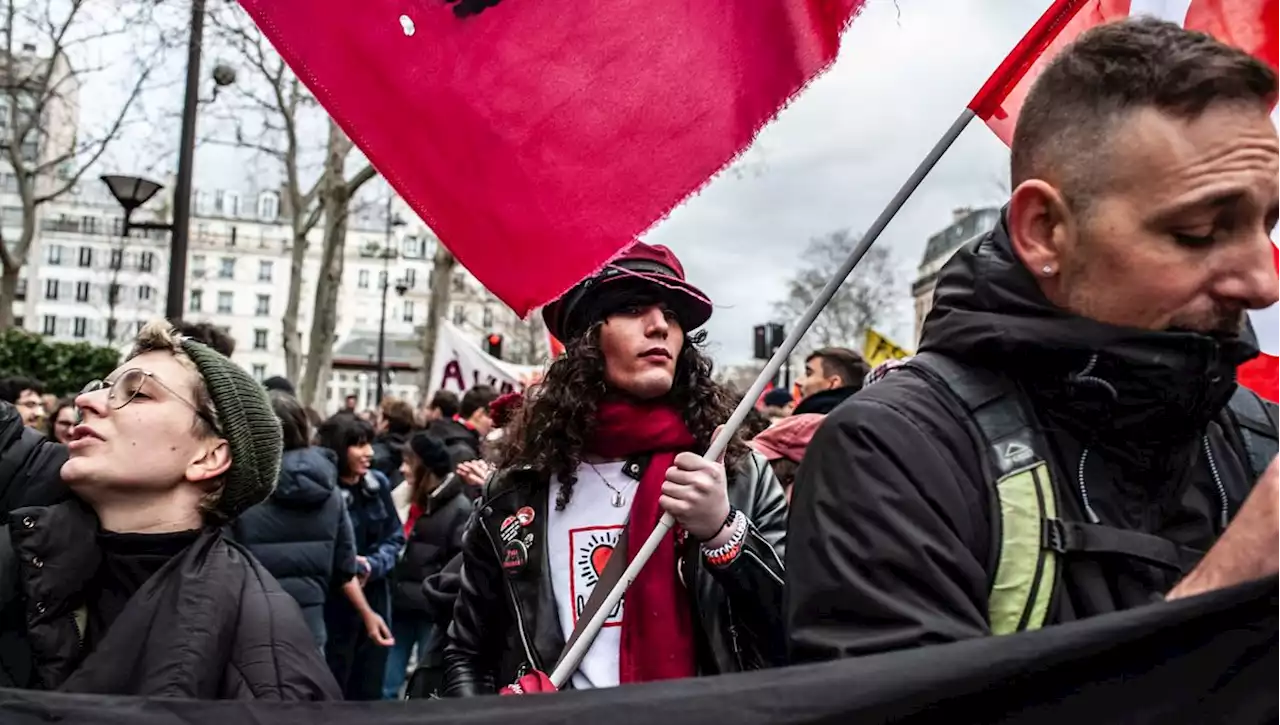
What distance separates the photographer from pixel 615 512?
2.76 metres

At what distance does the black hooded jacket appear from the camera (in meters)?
1.40

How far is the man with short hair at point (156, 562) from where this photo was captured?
211 cm

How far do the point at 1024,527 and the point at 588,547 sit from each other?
1.48 m

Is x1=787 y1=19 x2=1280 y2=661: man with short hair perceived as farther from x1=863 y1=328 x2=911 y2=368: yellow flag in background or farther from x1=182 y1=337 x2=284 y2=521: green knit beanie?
x1=863 y1=328 x2=911 y2=368: yellow flag in background

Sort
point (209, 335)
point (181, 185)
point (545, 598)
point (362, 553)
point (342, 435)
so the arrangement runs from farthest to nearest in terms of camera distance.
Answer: point (181, 185) < point (362, 553) < point (342, 435) < point (209, 335) < point (545, 598)

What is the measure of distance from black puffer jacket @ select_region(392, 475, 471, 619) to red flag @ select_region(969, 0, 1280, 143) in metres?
4.61

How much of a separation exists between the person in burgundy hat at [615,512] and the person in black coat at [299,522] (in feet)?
8.30

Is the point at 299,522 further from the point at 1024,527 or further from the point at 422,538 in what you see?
the point at 1024,527

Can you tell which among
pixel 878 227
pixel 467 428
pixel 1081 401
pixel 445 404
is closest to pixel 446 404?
pixel 445 404

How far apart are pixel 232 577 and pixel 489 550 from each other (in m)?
0.76

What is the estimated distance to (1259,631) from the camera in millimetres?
1271

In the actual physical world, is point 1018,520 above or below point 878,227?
below

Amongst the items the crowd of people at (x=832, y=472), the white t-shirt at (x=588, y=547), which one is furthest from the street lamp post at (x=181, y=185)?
the white t-shirt at (x=588, y=547)

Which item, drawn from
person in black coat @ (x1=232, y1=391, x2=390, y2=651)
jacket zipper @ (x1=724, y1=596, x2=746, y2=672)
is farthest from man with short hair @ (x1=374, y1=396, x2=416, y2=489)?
jacket zipper @ (x1=724, y1=596, x2=746, y2=672)
